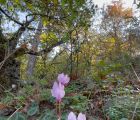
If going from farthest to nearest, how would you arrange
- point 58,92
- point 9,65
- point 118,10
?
point 118,10
point 9,65
point 58,92

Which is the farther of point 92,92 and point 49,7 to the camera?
point 49,7

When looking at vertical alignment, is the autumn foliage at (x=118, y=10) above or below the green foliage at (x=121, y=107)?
above

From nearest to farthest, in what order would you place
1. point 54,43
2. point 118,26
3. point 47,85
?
point 47,85
point 54,43
point 118,26

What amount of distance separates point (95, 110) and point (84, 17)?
17.6 feet

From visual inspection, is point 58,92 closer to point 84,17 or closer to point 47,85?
point 47,85

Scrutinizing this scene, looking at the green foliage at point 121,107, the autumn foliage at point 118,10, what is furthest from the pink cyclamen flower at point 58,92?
the autumn foliage at point 118,10

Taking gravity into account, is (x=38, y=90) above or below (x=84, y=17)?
below

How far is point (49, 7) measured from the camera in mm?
8188

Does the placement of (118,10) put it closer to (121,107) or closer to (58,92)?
(121,107)

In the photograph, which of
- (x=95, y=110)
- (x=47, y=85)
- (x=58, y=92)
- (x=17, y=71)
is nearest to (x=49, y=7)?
(x=17, y=71)

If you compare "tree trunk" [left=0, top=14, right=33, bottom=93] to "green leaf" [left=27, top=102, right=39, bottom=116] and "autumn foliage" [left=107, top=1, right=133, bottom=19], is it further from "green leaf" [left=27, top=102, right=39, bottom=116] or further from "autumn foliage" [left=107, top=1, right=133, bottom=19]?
"autumn foliage" [left=107, top=1, right=133, bottom=19]

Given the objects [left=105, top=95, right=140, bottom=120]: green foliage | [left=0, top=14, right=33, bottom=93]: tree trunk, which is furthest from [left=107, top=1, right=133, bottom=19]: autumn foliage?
[left=105, top=95, right=140, bottom=120]: green foliage

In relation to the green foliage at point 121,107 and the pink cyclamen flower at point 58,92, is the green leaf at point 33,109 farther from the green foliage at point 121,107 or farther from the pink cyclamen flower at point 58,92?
the pink cyclamen flower at point 58,92

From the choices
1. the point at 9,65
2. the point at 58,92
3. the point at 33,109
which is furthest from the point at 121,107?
the point at 9,65
